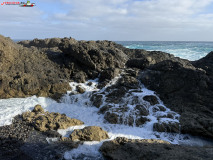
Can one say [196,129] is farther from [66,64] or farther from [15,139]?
[66,64]

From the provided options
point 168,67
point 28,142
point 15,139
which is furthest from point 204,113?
point 15,139

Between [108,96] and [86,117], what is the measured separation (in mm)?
1898

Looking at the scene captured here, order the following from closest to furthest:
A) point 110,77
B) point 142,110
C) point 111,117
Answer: point 111,117 < point 142,110 < point 110,77

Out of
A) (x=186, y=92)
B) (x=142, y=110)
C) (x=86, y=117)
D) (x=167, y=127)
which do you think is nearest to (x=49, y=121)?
(x=86, y=117)

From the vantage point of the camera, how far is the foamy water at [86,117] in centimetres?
527

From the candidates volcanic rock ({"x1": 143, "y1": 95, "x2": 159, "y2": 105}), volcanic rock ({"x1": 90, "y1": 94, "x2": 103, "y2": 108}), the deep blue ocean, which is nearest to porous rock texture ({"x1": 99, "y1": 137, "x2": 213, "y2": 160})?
volcanic rock ({"x1": 143, "y1": 95, "x2": 159, "y2": 105})

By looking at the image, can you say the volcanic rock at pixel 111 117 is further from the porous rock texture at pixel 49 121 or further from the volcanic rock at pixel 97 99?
the porous rock texture at pixel 49 121

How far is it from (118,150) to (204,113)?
4989 mm

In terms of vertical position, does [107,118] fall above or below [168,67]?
below

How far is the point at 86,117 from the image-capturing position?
25.2 feet

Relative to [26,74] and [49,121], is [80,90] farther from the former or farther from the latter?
[26,74]

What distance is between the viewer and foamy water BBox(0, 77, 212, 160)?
5.27 metres

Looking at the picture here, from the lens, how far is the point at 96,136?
221 inches

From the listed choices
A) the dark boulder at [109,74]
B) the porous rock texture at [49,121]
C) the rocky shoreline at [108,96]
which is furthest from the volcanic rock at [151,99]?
the porous rock texture at [49,121]
